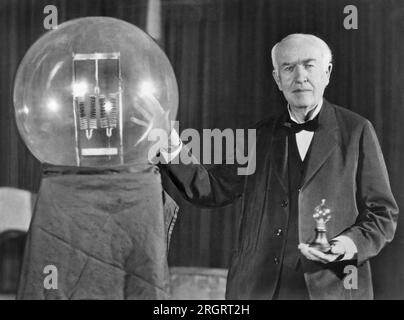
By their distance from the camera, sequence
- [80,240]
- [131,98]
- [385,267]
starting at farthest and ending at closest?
[385,267] → [80,240] → [131,98]

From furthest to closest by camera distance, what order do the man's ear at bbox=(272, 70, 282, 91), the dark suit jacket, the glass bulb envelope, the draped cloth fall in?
the man's ear at bbox=(272, 70, 282, 91)
the dark suit jacket
the draped cloth
the glass bulb envelope

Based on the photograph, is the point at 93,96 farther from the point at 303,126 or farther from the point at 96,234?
the point at 303,126

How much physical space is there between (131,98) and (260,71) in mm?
673

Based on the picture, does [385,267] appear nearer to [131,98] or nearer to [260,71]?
[260,71]

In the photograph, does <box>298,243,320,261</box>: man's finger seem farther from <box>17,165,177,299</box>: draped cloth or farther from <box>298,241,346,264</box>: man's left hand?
<box>17,165,177,299</box>: draped cloth

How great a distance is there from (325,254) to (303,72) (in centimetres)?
75

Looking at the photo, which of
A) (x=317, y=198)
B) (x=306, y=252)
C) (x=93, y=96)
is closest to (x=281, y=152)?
(x=317, y=198)

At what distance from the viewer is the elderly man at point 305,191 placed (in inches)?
98.1

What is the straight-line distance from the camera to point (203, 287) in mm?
2631

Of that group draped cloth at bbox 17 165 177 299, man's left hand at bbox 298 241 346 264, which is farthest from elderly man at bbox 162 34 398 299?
draped cloth at bbox 17 165 177 299

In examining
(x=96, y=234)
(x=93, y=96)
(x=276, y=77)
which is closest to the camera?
(x=93, y=96)

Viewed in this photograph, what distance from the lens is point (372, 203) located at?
8.30 feet

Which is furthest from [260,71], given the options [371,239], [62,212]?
[62,212]

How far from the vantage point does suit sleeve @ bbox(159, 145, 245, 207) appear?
2.60m
